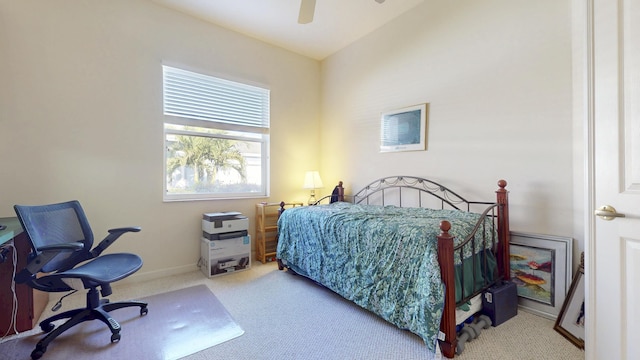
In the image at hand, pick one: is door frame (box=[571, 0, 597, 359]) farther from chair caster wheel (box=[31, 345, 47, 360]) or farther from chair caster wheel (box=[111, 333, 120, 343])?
chair caster wheel (box=[31, 345, 47, 360])

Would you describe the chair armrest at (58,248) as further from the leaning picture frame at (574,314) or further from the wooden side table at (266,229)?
the leaning picture frame at (574,314)

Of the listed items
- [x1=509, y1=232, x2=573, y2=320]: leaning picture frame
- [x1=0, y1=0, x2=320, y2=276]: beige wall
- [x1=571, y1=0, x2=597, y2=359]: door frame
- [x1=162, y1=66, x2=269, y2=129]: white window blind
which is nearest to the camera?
[x1=571, y1=0, x2=597, y2=359]: door frame

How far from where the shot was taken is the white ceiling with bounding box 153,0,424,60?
2859 mm

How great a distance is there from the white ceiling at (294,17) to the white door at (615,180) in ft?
6.87

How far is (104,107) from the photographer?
260 centimetres

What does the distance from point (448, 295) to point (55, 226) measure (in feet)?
8.65

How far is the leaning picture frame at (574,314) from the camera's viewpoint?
5.58 ft

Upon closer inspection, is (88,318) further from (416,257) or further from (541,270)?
(541,270)

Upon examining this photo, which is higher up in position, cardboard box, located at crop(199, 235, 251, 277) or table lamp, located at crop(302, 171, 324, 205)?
table lamp, located at crop(302, 171, 324, 205)

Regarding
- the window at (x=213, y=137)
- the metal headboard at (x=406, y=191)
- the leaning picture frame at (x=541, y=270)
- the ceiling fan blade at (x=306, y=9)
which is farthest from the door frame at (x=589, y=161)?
the window at (x=213, y=137)

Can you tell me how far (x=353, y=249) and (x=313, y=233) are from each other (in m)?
0.54

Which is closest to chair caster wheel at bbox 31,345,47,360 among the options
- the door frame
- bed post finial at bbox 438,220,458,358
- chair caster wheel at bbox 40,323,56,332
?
chair caster wheel at bbox 40,323,56,332

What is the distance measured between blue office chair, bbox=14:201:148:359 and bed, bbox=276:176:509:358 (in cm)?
145

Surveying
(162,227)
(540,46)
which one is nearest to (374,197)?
(540,46)
